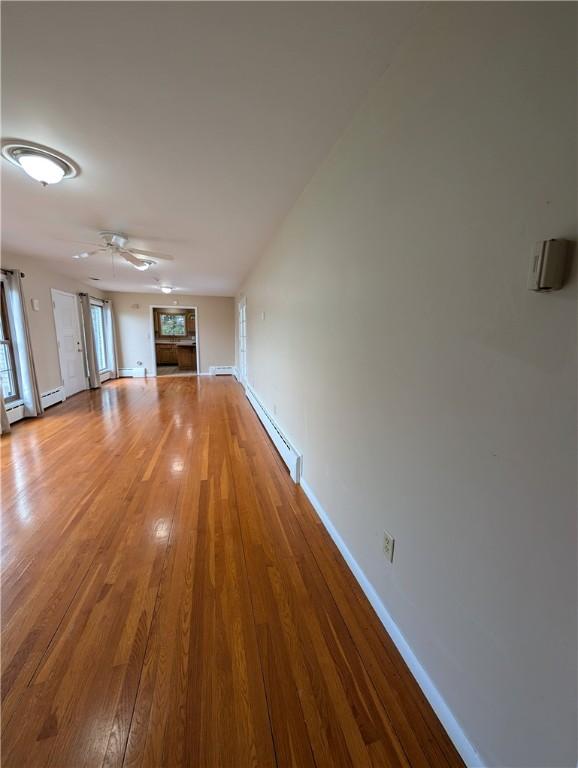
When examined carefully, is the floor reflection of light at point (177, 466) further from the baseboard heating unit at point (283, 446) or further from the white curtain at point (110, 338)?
the white curtain at point (110, 338)

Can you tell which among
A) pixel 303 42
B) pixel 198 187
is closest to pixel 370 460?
pixel 303 42

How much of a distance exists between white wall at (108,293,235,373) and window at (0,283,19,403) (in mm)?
3562

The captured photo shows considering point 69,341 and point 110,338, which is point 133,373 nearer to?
point 110,338

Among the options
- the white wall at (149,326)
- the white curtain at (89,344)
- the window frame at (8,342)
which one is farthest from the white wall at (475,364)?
the white wall at (149,326)

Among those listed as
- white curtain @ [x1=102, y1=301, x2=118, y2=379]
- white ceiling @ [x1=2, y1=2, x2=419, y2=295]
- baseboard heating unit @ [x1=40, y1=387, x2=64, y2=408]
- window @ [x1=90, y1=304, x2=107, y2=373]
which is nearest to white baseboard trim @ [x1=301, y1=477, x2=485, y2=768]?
white ceiling @ [x1=2, y1=2, x2=419, y2=295]

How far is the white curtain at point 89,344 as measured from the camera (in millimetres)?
6062

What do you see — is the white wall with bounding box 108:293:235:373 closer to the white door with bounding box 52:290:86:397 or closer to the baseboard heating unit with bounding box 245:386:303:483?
the white door with bounding box 52:290:86:397

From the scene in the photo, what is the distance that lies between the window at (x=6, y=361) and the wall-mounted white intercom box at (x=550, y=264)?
5.58 m

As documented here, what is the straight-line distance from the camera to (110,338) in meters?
7.41

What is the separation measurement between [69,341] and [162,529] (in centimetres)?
535

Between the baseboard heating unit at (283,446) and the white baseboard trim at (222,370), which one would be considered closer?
the baseboard heating unit at (283,446)

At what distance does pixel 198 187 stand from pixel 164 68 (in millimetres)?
970

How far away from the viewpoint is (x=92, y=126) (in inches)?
59.8

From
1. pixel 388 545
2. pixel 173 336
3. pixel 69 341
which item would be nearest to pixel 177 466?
pixel 388 545
